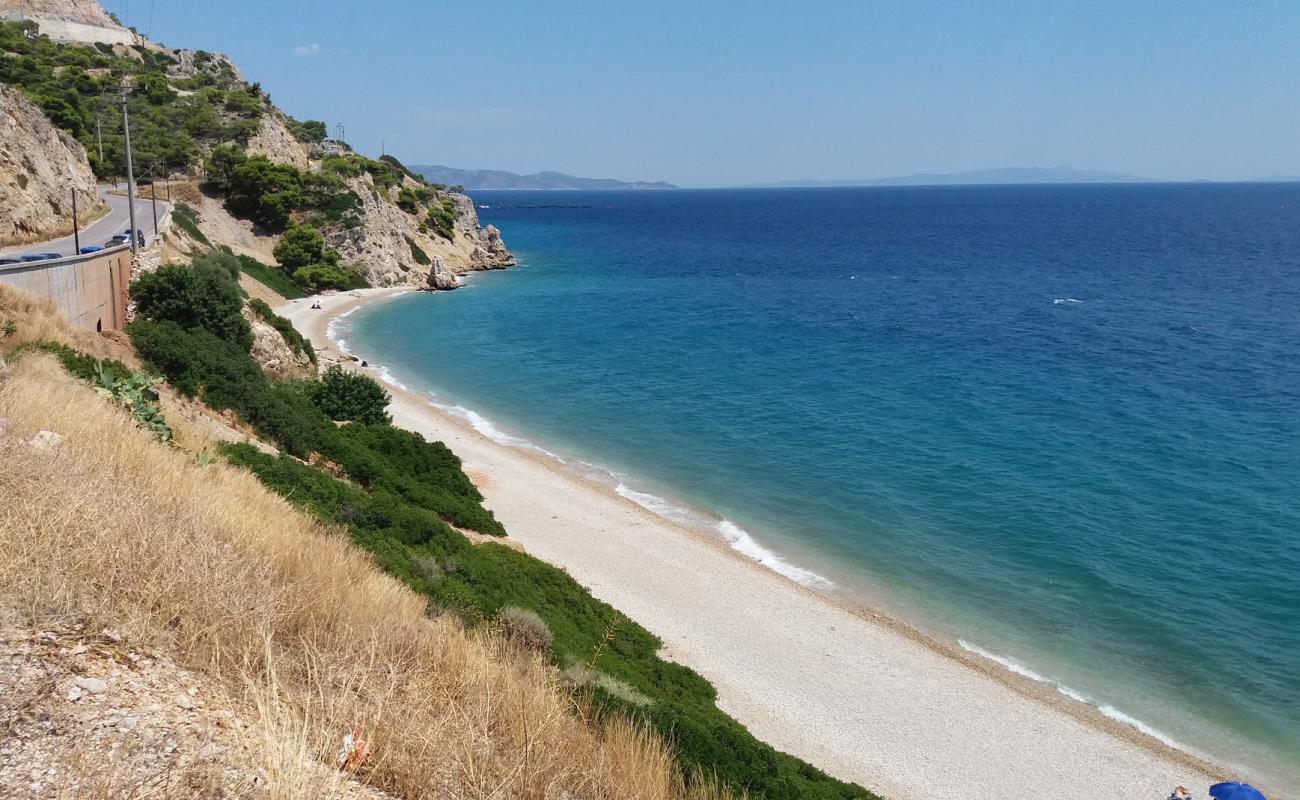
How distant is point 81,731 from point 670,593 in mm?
16744

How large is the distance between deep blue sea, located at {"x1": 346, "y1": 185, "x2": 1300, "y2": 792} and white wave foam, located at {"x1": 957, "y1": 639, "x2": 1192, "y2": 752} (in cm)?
8

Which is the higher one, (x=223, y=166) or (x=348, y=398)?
(x=223, y=166)

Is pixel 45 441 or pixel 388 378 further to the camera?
pixel 388 378

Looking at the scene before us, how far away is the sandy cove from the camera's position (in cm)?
1473

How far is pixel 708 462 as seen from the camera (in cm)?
3008

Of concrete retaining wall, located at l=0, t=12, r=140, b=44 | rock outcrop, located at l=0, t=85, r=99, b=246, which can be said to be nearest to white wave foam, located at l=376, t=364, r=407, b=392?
rock outcrop, located at l=0, t=85, r=99, b=246

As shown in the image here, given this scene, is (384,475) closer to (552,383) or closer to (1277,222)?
(552,383)

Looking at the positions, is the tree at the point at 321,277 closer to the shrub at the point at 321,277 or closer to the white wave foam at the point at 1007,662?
the shrub at the point at 321,277

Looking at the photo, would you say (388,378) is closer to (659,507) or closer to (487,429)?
(487,429)

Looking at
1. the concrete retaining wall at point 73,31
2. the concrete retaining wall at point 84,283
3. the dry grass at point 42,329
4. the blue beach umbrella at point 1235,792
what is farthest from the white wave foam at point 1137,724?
the concrete retaining wall at point 73,31

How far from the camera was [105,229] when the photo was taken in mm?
35250

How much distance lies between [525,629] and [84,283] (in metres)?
17.0

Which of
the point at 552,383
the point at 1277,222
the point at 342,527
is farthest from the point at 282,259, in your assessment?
the point at 1277,222

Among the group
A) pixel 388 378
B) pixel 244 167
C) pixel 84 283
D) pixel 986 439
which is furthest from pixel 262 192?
pixel 986 439
